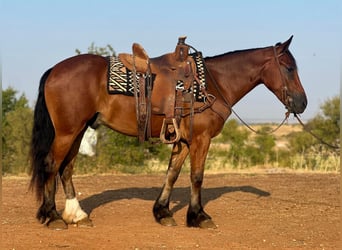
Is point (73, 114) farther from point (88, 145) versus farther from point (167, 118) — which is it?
point (88, 145)

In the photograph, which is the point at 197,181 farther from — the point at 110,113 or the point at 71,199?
the point at 71,199

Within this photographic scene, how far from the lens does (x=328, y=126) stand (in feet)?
79.7

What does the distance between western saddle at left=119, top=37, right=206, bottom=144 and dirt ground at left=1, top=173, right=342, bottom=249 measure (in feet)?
4.29

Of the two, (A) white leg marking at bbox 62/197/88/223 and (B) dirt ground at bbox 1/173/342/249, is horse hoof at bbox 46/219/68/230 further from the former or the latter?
(A) white leg marking at bbox 62/197/88/223

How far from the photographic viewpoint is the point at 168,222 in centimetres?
745

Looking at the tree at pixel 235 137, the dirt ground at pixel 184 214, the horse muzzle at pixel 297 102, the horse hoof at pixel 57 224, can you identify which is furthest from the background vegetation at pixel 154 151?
the horse hoof at pixel 57 224

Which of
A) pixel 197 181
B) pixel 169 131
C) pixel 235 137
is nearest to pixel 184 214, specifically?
pixel 197 181

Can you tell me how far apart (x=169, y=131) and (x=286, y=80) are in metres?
1.73

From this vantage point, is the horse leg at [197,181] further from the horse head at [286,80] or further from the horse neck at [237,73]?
the horse head at [286,80]

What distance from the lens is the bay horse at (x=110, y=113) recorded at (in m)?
7.20

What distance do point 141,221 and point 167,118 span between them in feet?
4.98

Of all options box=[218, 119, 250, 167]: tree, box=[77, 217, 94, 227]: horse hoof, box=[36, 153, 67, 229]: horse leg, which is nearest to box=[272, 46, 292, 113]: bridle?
box=[77, 217, 94, 227]: horse hoof

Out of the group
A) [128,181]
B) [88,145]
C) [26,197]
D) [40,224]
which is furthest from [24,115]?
[40,224]

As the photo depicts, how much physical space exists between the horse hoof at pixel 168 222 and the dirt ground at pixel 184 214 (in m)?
0.11
